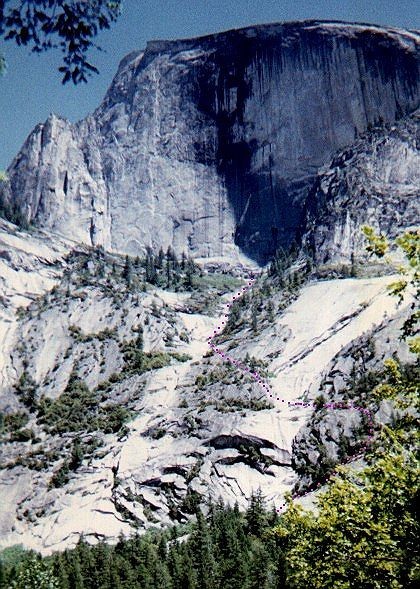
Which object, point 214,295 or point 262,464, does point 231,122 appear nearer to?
point 214,295

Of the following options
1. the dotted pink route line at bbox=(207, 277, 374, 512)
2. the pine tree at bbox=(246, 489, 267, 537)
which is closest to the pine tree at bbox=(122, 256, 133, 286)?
the dotted pink route line at bbox=(207, 277, 374, 512)

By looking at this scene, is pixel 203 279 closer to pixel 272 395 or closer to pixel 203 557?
pixel 272 395

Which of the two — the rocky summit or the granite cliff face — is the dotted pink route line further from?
the granite cliff face

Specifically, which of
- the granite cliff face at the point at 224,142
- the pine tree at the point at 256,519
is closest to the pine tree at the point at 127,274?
Result: the granite cliff face at the point at 224,142

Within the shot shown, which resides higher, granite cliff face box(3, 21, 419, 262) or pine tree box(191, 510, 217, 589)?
granite cliff face box(3, 21, 419, 262)

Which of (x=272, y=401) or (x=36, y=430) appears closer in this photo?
(x=272, y=401)

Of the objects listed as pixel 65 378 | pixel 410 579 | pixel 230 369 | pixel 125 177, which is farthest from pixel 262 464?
pixel 125 177

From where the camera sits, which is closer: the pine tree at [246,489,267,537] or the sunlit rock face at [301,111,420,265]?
the pine tree at [246,489,267,537]

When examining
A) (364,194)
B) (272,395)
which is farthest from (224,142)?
(272,395)
